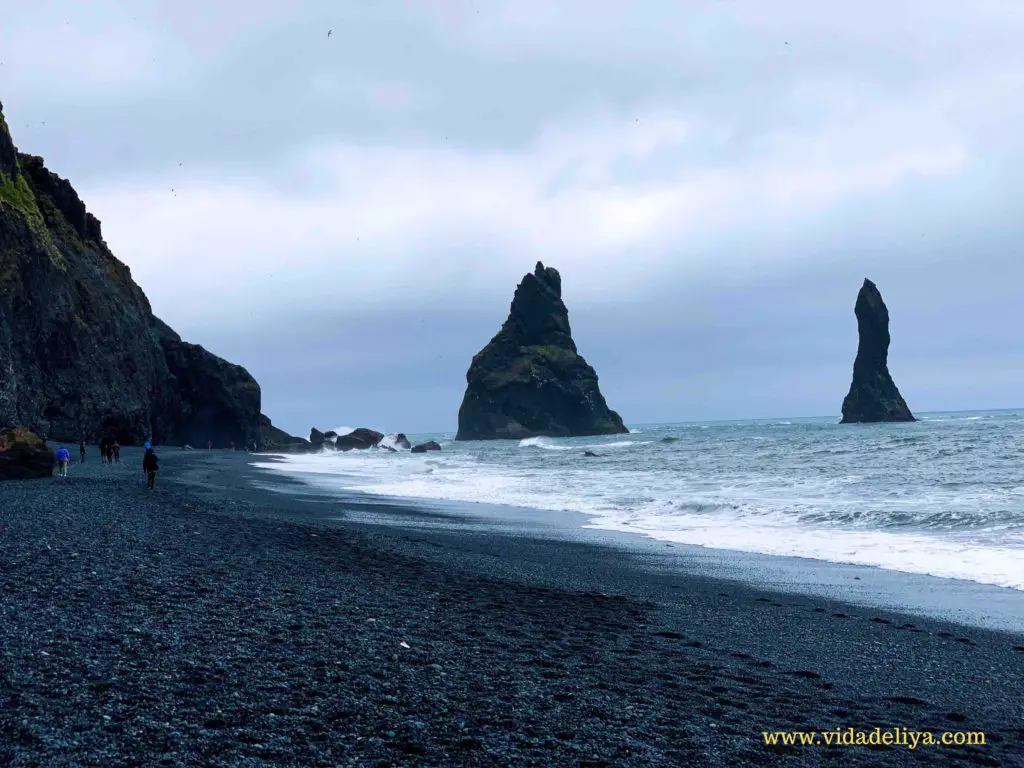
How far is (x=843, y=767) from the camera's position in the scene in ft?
18.6

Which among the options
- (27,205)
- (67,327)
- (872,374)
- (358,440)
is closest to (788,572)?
(67,327)

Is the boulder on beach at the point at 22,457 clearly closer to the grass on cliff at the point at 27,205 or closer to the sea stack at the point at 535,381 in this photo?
the grass on cliff at the point at 27,205

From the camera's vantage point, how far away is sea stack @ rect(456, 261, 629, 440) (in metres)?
178

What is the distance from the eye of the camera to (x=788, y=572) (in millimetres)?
15258

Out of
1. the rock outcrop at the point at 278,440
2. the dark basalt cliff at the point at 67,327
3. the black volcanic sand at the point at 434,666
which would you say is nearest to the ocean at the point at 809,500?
the black volcanic sand at the point at 434,666

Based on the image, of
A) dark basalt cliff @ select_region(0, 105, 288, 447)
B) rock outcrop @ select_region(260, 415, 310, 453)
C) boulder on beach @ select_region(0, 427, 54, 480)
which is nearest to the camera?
boulder on beach @ select_region(0, 427, 54, 480)

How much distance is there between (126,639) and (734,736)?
5.16 meters

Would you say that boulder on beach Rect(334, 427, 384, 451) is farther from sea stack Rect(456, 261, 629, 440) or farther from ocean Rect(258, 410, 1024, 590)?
ocean Rect(258, 410, 1024, 590)

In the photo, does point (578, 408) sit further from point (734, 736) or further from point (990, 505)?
point (734, 736)

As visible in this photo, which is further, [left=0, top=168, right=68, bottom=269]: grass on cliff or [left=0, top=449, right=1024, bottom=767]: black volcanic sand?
[left=0, top=168, right=68, bottom=269]: grass on cliff

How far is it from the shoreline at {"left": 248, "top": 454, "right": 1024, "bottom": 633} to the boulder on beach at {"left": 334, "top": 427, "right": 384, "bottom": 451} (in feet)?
308

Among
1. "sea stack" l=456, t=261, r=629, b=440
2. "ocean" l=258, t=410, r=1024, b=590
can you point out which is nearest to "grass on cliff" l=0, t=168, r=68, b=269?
"ocean" l=258, t=410, r=1024, b=590

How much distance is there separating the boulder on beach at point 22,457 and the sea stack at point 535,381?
145 metres

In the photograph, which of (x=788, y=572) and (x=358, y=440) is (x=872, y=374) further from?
(x=788, y=572)
